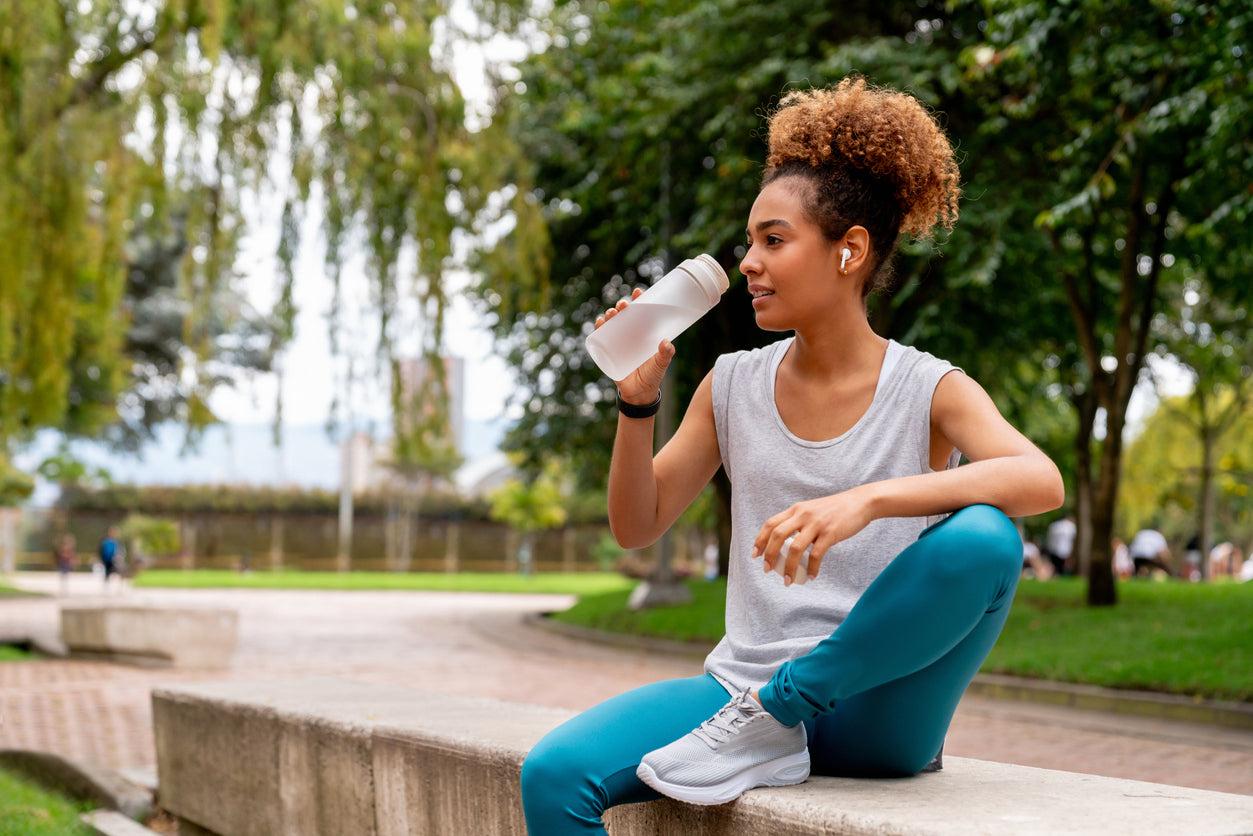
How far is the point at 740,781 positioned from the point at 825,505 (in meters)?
0.49

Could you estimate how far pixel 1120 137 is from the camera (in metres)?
8.94

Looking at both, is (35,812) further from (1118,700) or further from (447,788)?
(1118,700)

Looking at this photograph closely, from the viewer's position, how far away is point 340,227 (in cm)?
799

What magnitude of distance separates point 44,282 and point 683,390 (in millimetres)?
10423

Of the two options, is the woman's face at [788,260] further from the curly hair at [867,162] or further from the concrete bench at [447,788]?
the concrete bench at [447,788]

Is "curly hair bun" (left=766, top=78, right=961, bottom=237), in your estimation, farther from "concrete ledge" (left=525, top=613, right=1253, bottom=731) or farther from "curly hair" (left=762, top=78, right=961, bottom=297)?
"concrete ledge" (left=525, top=613, right=1253, bottom=731)

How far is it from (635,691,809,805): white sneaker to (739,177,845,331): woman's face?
676 millimetres

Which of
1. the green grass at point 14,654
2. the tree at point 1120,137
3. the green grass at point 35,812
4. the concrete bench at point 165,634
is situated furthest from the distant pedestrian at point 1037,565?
the green grass at point 35,812

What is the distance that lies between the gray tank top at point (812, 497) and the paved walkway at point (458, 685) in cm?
250

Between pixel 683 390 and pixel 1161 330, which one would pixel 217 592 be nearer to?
pixel 683 390

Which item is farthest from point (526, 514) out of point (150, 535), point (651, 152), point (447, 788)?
point (447, 788)

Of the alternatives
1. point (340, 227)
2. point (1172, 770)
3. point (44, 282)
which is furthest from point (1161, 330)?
point (44, 282)

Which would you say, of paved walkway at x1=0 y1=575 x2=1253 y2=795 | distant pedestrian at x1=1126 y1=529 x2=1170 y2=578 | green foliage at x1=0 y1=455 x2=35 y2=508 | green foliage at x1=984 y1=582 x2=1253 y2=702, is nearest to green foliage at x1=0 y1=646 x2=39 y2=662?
paved walkway at x1=0 y1=575 x2=1253 y2=795

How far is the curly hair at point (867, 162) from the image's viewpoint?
206 centimetres
